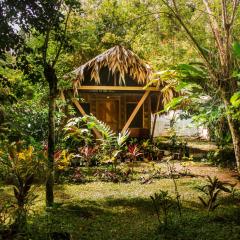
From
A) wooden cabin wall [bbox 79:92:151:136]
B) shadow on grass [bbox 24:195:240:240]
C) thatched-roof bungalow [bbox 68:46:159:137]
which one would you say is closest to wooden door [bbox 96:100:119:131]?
thatched-roof bungalow [bbox 68:46:159:137]

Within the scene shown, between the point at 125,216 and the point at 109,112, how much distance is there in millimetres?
11296

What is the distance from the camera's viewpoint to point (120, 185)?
28.6 feet

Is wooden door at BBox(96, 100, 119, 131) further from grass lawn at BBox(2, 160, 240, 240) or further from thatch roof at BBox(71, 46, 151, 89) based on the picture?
grass lawn at BBox(2, 160, 240, 240)

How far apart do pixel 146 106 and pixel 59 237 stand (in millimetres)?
12810

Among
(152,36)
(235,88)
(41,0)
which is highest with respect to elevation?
(152,36)

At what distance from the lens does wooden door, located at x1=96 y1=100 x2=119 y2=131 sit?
671 inches

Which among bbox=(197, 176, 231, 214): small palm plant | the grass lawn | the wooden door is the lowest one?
the grass lawn

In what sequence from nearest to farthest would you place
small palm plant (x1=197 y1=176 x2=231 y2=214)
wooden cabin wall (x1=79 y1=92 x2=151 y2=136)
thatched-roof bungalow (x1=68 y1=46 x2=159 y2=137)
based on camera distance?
small palm plant (x1=197 y1=176 x2=231 y2=214)
thatched-roof bungalow (x1=68 y1=46 x2=159 y2=137)
wooden cabin wall (x1=79 y1=92 x2=151 y2=136)

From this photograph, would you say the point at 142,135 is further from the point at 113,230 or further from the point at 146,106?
the point at 113,230

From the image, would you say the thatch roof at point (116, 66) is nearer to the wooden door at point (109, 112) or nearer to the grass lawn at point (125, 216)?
the wooden door at point (109, 112)

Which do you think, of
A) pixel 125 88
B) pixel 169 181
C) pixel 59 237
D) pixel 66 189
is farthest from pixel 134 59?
pixel 59 237

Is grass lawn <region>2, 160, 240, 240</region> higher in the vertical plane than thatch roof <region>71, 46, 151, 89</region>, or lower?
lower

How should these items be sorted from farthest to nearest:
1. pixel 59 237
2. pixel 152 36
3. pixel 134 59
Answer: pixel 152 36
pixel 134 59
pixel 59 237

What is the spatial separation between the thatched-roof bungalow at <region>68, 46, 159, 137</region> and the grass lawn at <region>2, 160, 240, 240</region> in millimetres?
4450
